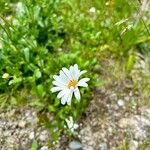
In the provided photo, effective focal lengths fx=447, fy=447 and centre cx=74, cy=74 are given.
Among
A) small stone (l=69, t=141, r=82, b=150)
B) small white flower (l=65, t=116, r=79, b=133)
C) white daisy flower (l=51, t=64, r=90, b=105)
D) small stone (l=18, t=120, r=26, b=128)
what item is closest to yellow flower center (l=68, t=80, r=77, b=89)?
white daisy flower (l=51, t=64, r=90, b=105)

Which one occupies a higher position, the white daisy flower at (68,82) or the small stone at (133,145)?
the white daisy flower at (68,82)

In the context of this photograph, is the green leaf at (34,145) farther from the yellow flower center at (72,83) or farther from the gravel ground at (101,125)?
the yellow flower center at (72,83)

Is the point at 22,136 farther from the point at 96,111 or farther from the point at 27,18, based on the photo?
the point at 27,18

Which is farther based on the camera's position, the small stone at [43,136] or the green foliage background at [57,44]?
the green foliage background at [57,44]

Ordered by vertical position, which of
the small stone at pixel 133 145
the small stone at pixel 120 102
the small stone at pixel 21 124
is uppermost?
the small stone at pixel 21 124

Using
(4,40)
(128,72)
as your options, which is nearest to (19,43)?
(4,40)

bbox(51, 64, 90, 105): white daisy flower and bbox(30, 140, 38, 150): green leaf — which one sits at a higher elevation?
bbox(51, 64, 90, 105): white daisy flower

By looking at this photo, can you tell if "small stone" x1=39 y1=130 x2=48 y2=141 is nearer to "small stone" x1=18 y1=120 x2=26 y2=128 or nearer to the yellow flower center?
"small stone" x1=18 y1=120 x2=26 y2=128

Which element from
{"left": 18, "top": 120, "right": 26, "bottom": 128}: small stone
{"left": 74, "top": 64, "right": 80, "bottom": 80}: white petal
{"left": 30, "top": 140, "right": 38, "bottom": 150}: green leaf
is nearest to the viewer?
{"left": 74, "top": 64, "right": 80, "bottom": 80}: white petal

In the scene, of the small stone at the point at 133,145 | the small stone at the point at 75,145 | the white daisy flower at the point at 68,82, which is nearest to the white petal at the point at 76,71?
the white daisy flower at the point at 68,82
